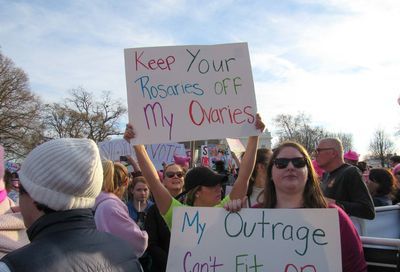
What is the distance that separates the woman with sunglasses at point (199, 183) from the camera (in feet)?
9.03

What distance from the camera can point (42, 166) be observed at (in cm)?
160

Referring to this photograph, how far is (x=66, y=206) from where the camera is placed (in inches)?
63.2

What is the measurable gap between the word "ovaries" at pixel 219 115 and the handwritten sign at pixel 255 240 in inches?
30.2

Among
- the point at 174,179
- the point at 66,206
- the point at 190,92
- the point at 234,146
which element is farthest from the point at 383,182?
the point at 66,206

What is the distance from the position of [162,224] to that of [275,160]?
1.33 metres

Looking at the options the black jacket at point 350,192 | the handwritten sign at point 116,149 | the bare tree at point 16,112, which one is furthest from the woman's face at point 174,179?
the bare tree at point 16,112

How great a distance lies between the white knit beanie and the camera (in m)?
1.59

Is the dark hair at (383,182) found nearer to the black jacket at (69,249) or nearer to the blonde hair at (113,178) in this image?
the blonde hair at (113,178)

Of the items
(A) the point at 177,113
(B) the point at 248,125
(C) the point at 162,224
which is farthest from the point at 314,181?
(C) the point at 162,224

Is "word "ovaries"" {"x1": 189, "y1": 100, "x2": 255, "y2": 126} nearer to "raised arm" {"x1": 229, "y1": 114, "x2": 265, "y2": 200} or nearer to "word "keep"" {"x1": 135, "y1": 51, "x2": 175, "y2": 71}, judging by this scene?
"raised arm" {"x1": 229, "y1": 114, "x2": 265, "y2": 200}

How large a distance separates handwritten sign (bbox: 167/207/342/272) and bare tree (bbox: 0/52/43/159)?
138 feet

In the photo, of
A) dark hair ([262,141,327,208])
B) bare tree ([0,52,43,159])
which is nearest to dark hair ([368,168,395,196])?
dark hair ([262,141,327,208])

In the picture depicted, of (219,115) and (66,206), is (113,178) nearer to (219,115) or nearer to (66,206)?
(219,115)

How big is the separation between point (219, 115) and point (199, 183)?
1.95 feet
